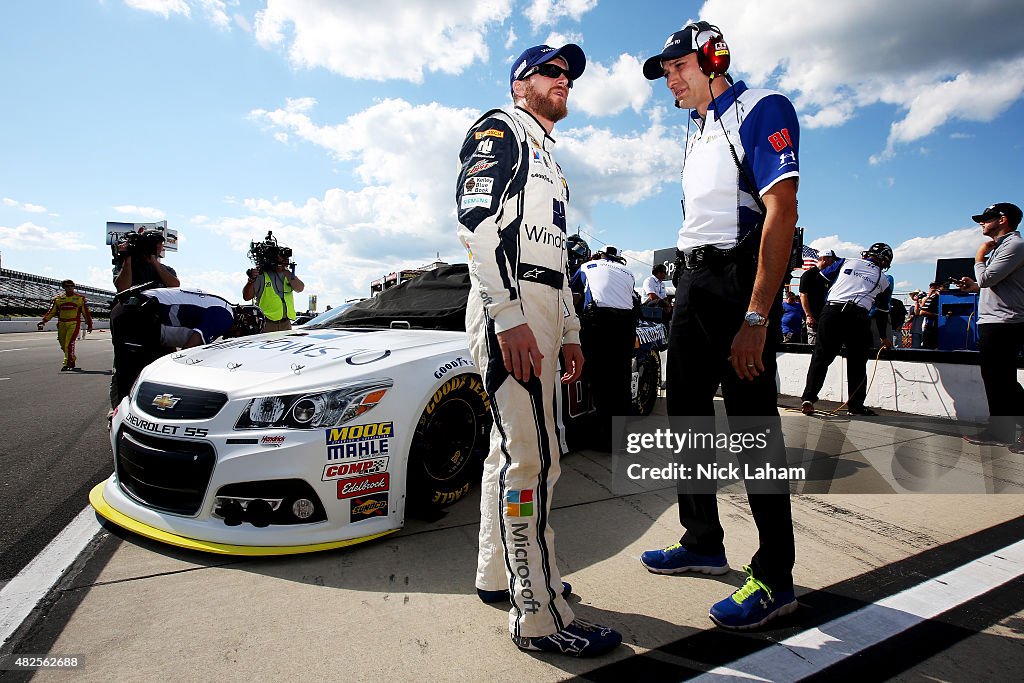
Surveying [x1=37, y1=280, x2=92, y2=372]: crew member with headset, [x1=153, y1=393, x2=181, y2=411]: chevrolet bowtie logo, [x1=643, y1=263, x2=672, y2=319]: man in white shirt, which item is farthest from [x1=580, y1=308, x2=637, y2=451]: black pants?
[x1=37, y1=280, x2=92, y2=372]: crew member with headset

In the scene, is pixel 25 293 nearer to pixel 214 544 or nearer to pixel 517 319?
pixel 214 544

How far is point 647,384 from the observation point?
5.12 m

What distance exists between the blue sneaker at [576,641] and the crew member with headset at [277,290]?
5329mm

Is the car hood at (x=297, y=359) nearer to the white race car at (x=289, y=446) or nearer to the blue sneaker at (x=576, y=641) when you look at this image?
the white race car at (x=289, y=446)

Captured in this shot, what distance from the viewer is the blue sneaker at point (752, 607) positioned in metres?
1.75

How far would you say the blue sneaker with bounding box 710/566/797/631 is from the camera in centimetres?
175

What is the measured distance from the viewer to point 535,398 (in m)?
1.66

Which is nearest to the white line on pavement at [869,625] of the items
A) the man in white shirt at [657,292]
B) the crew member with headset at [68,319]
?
the man in white shirt at [657,292]

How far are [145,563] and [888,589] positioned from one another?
2.77 meters

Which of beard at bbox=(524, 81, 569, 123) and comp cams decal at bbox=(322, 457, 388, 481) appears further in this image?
comp cams decal at bbox=(322, 457, 388, 481)

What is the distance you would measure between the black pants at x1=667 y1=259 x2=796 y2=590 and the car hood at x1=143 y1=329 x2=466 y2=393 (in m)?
1.07

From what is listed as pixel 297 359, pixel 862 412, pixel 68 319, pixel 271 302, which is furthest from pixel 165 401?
pixel 68 319

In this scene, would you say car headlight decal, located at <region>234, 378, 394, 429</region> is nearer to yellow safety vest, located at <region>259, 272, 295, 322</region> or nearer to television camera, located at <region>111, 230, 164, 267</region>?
television camera, located at <region>111, 230, 164, 267</region>

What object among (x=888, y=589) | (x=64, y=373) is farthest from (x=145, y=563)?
(x=64, y=373)
